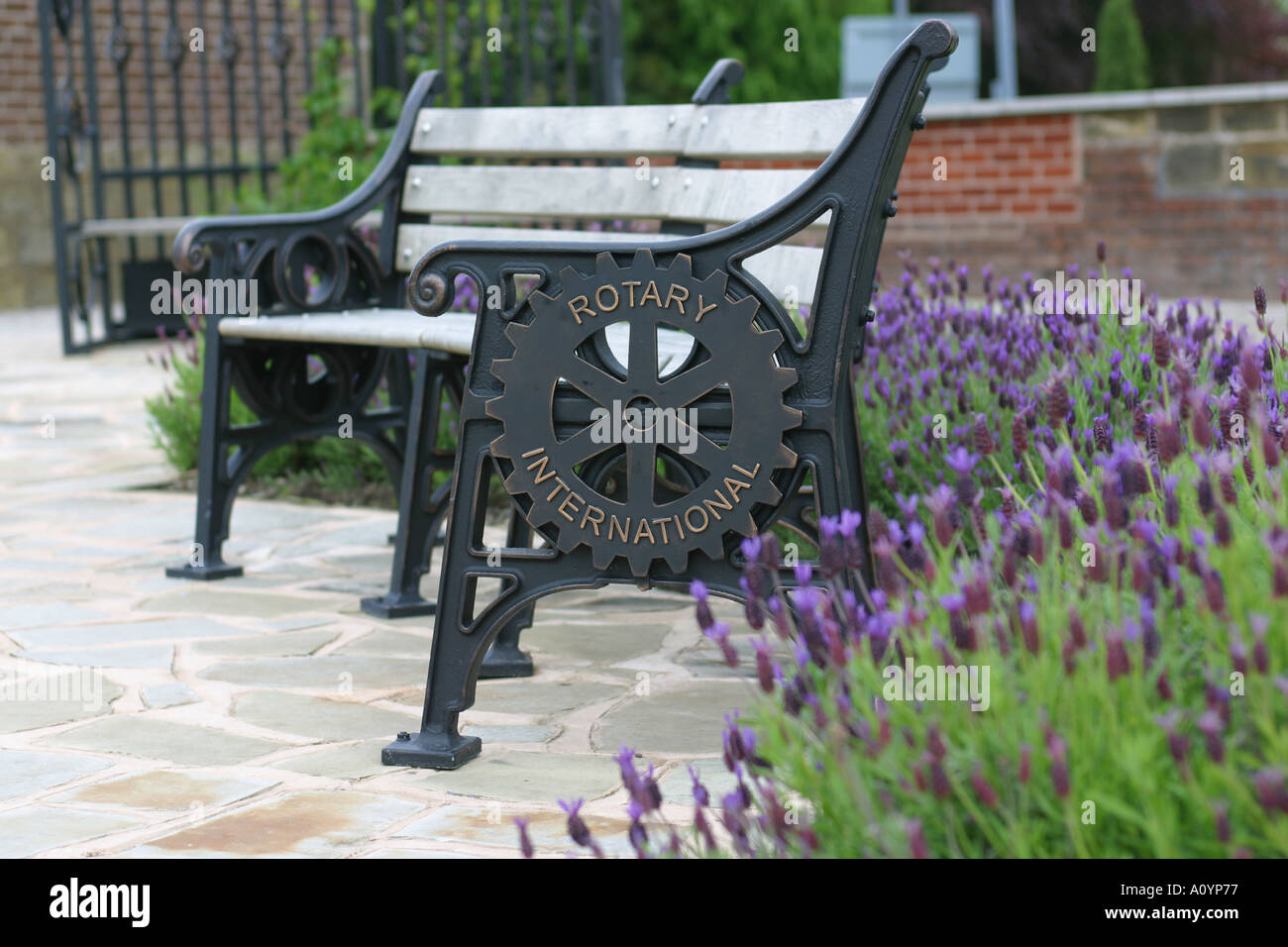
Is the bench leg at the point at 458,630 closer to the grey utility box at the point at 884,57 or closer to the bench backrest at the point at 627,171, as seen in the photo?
the bench backrest at the point at 627,171

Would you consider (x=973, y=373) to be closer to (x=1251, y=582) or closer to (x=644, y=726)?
(x=644, y=726)

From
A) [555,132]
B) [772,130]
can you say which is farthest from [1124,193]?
[772,130]

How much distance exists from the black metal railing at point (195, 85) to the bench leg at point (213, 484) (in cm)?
348

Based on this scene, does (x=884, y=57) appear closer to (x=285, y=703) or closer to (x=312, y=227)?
(x=312, y=227)

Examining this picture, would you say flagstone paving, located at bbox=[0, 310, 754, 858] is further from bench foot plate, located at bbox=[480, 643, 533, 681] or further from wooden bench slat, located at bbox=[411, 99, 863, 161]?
wooden bench slat, located at bbox=[411, 99, 863, 161]

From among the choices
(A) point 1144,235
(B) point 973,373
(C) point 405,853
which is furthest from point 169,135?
(C) point 405,853

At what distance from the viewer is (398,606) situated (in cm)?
392

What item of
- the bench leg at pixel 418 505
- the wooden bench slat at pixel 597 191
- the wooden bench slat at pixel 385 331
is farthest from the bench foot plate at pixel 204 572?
the wooden bench slat at pixel 597 191

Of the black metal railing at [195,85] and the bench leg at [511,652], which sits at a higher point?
the black metal railing at [195,85]

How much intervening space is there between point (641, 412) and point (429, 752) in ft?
2.29

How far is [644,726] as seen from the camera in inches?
121

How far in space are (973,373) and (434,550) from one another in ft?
5.67

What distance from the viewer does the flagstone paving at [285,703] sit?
253 centimetres
